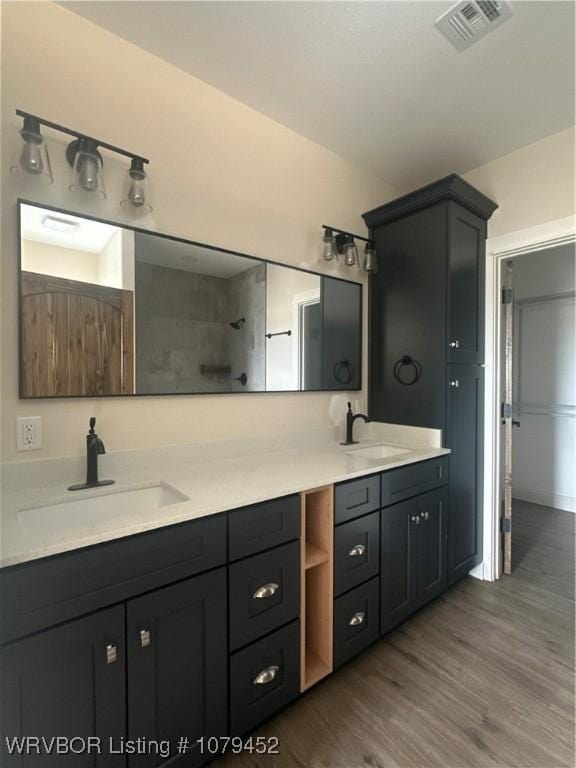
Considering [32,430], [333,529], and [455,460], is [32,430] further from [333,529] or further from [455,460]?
[455,460]

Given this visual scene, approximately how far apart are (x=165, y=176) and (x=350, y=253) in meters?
1.14

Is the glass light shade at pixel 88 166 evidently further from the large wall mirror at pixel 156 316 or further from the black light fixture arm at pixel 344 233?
the black light fixture arm at pixel 344 233

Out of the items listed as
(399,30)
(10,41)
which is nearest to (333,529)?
(399,30)

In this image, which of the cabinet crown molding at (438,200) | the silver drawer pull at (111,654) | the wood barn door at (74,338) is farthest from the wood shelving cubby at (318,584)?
the cabinet crown molding at (438,200)

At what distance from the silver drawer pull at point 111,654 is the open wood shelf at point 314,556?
28.3 inches

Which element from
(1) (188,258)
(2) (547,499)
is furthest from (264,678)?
(2) (547,499)

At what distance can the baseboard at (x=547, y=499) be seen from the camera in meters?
3.54

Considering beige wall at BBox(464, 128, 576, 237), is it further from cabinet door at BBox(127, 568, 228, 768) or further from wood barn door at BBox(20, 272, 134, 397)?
cabinet door at BBox(127, 568, 228, 768)

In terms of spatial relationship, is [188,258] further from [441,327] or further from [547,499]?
[547,499]

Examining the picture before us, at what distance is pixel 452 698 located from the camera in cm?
146

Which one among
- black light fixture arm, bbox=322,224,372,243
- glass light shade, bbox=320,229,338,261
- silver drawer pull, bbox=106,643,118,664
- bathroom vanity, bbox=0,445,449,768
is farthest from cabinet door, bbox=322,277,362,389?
silver drawer pull, bbox=106,643,118,664

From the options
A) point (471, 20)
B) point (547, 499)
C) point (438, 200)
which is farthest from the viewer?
point (547, 499)

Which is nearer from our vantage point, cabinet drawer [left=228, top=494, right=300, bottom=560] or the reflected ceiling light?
cabinet drawer [left=228, top=494, right=300, bottom=560]

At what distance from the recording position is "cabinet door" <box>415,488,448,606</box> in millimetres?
1910
